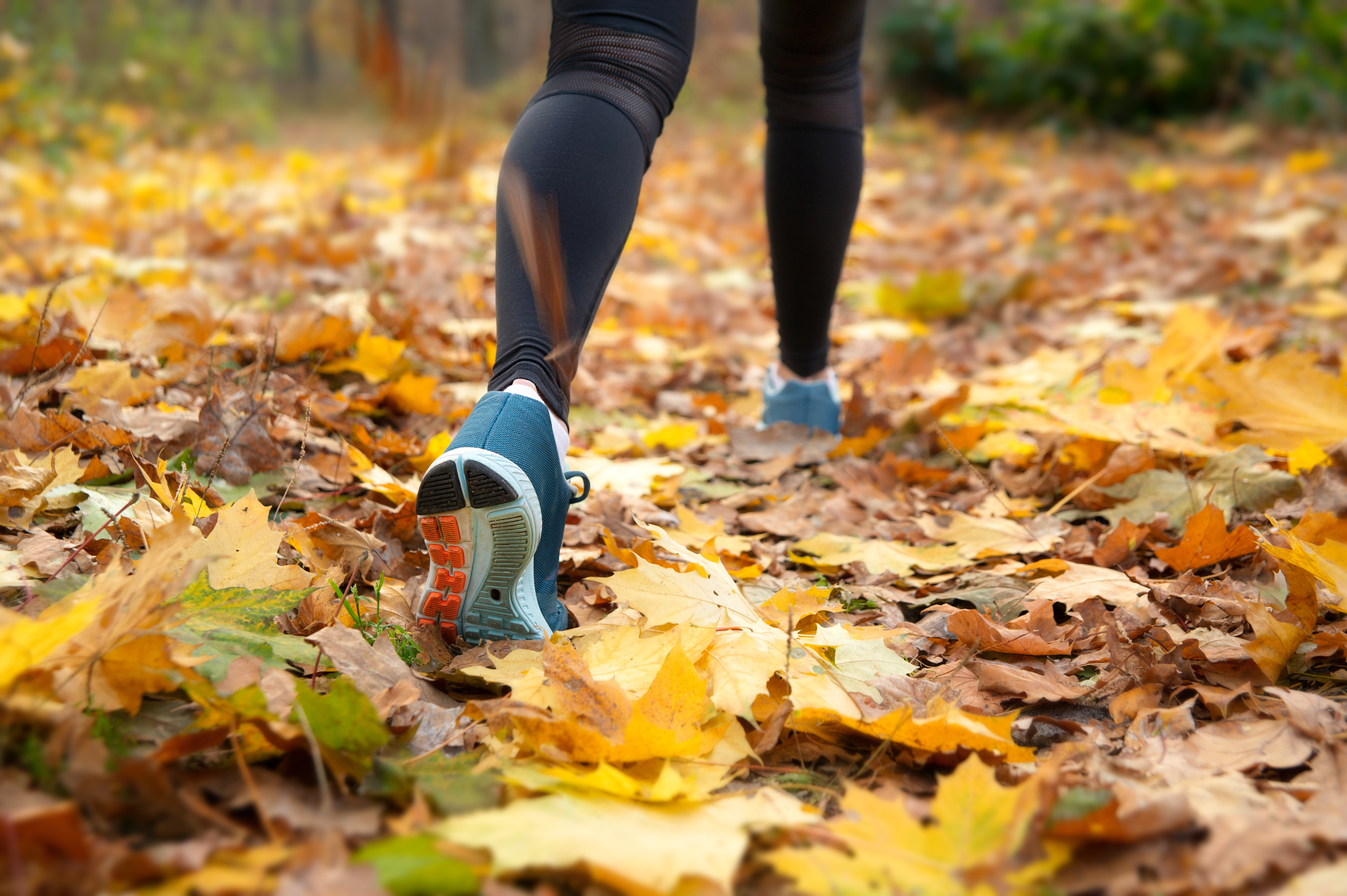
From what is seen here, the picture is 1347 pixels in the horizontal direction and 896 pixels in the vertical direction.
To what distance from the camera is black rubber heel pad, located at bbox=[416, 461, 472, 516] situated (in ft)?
2.96

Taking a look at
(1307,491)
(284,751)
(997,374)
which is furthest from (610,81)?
(997,374)

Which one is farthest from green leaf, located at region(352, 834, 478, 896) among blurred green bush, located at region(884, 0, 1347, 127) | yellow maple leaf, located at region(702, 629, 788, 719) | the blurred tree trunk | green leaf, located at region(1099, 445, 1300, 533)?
the blurred tree trunk

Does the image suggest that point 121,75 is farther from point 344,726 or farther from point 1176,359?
point 344,726

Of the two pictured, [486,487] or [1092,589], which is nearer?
[486,487]

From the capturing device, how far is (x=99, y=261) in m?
2.46

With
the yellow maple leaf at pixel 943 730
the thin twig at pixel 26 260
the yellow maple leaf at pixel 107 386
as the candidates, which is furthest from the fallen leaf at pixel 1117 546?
the thin twig at pixel 26 260

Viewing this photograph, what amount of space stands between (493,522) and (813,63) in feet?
2.97

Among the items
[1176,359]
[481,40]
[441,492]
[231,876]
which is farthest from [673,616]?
[481,40]

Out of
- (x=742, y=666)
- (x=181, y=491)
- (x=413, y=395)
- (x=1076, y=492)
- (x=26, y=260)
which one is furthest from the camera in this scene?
(x=26, y=260)

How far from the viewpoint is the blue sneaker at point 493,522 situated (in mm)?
907

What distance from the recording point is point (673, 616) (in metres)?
0.97

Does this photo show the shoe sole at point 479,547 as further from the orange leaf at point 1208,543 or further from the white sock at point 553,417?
the orange leaf at point 1208,543

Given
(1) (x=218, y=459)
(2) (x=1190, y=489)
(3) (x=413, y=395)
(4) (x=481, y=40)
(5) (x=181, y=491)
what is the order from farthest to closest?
(4) (x=481, y=40)
(3) (x=413, y=395)
(2) (x=1190, y=489)
(1) (x=218, y=459)
(5) (x=181, y=491)

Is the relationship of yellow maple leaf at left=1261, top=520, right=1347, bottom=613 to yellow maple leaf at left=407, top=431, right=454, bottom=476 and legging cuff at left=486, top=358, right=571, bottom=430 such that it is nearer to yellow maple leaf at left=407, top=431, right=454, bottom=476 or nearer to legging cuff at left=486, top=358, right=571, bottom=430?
legging cuff at left=486, top=358, right=571, bottom=430
